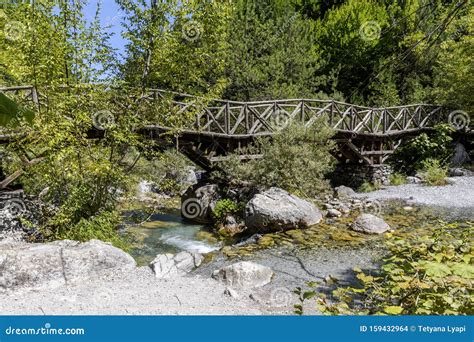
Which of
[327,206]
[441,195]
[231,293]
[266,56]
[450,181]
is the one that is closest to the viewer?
[231,293]

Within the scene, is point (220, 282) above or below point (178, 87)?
below

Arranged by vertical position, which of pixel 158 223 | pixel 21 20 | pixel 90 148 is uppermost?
pixel 21 20

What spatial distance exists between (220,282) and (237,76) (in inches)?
463

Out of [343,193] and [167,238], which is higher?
[343,193]

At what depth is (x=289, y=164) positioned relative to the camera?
9500 millimetres

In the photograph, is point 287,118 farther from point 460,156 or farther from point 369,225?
point 460,156

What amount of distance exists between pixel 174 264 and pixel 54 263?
183cm

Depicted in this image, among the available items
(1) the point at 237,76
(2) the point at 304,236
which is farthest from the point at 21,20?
(1) the point at 237,76

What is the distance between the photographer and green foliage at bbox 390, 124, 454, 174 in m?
14.6

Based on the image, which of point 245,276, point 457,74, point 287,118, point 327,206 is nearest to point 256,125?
point 287,118

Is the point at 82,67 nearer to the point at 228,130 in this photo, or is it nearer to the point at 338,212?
the point at 228,130

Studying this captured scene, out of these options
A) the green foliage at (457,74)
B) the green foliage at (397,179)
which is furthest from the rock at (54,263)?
the green foliage at (457,74)
